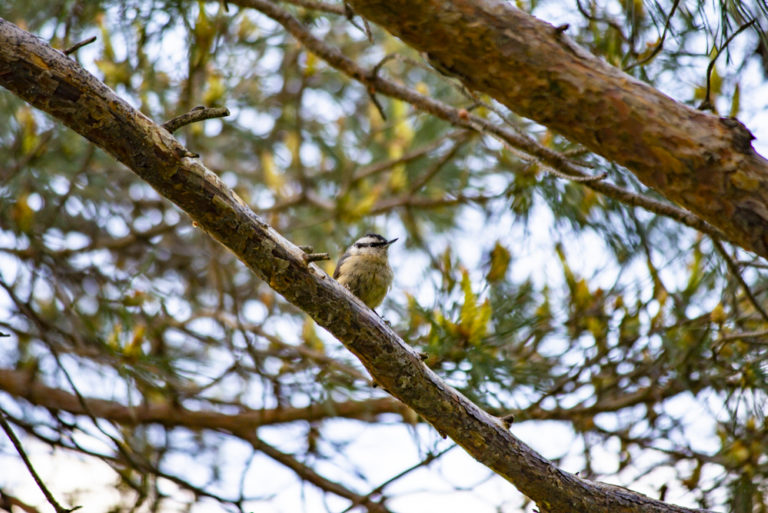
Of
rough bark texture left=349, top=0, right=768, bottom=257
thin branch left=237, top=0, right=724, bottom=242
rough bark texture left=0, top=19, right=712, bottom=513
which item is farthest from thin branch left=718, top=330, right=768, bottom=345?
rough bark texture left=349, top=0, right=768, bottom=257

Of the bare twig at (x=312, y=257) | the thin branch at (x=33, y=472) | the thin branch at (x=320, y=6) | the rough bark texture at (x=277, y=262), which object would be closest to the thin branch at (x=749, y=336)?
the rough bark texture at (x=277, y=262)

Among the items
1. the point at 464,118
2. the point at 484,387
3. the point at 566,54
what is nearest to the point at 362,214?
the point at 464,118

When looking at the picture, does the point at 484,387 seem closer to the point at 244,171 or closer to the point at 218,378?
the point at 218,378

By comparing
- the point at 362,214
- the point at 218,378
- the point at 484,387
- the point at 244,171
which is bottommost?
the point at 484,387

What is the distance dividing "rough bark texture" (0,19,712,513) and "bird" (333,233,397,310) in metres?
1.22

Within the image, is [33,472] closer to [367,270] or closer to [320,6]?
[367,270]

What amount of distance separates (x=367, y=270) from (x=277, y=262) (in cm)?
146

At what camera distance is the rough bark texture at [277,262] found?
1.40m

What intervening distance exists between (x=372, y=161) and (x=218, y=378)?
1724 millimetres

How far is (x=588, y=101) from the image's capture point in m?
1.42

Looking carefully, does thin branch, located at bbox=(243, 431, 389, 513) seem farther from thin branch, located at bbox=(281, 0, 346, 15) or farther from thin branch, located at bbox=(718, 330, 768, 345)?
thin branch, located at bbox=(281, 0, 346, 15)

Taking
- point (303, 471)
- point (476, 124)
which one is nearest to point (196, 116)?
point (476, 124)

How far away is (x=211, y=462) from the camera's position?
3.37 metres

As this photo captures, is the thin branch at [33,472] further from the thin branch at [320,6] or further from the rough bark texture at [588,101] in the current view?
the thin branch at [320,6]
